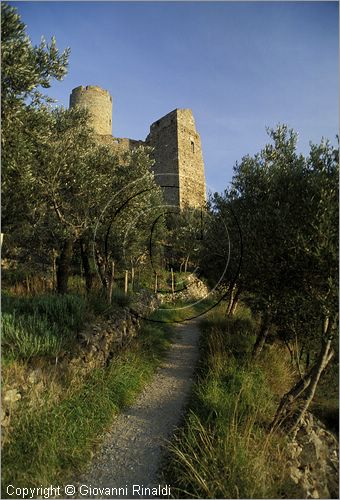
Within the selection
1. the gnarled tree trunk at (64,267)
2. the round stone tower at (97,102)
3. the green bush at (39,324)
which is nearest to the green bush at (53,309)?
the green bush at (39,324)

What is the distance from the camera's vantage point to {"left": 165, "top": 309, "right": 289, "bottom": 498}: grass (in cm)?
598

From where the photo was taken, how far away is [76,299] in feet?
38.4

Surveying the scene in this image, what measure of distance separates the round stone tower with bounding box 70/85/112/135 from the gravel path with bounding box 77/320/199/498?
40953mm

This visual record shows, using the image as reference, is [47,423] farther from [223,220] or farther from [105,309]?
[223,220]

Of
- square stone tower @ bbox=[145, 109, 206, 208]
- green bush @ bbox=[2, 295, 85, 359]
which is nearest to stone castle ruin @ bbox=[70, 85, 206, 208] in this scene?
square stone tower @ bbox=[145, 109, 206, 208]

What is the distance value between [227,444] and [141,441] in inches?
90.6

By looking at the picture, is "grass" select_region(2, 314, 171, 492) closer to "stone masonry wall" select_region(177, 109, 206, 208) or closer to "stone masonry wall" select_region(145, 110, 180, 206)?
"stone masonry wall" select_region(177, 109, 206, 208)

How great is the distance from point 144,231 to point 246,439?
13.3m

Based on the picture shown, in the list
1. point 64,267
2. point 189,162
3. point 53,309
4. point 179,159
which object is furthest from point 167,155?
point 53,309

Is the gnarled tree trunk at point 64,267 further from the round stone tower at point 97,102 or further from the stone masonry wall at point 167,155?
the round stone tower at point 97,102

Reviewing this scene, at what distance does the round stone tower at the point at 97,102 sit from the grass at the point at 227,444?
4218 cm

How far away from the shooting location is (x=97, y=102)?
1774 inches

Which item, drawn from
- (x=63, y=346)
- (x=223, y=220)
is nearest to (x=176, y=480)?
(x=63, y=346)

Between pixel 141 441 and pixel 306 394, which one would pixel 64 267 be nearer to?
pixel 141 441
